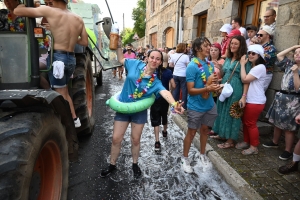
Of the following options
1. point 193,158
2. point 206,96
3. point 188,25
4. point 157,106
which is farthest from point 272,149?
point 188,25

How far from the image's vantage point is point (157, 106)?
152 inches

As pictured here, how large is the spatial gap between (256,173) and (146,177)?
4.79 ft

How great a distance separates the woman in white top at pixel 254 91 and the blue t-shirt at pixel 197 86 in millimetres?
696

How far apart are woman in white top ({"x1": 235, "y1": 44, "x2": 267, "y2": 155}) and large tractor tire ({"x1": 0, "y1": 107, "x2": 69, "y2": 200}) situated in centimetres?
267

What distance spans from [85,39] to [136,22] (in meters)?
41.2

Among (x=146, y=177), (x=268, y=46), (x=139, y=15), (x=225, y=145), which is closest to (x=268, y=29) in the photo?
(x=268, y=46)

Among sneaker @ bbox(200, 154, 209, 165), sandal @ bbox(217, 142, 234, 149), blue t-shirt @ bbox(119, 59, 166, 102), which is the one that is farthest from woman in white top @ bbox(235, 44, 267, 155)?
blue t-shirt @ bbox(119, 59, 166, 102)

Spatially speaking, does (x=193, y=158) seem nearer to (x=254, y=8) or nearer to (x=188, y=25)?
(x=254, y=8)

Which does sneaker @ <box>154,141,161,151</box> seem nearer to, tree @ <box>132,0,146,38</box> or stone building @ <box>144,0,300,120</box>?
stone building @ <box>144,0,300,120</box>

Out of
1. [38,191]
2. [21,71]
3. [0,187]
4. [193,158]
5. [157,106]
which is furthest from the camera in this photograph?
[157,106]

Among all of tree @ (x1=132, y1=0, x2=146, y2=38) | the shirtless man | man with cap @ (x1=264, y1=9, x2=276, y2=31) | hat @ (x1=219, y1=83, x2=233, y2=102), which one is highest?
tree @ (x1=132, y1=0, x2=146, y2=38)

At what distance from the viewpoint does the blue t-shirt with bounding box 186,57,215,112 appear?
2.87m

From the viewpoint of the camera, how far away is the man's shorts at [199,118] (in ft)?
9.83

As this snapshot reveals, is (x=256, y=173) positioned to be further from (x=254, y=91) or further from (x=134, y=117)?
(x=134, y=117)
